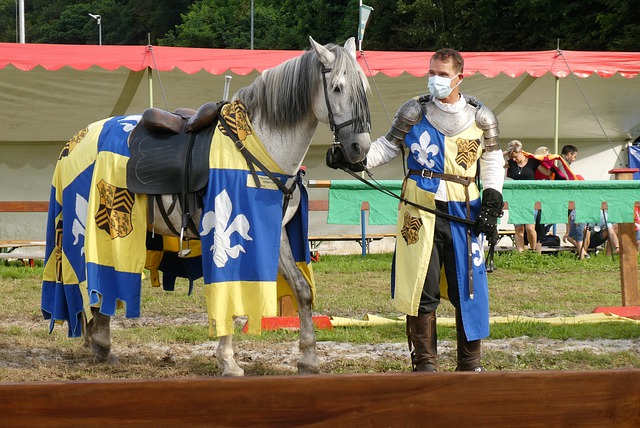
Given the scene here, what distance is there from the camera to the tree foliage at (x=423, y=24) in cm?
2408

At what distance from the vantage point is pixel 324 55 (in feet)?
14.1

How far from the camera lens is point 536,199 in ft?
21.8

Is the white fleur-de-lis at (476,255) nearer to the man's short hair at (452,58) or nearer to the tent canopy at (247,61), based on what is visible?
the man's short hair at (452,58)

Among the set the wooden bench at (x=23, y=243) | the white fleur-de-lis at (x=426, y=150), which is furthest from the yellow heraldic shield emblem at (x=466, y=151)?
the wooden bench at (x=23, y=243)

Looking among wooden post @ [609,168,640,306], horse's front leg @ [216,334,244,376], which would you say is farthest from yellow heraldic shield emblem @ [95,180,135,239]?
wooden post @ [609,168,640,306]

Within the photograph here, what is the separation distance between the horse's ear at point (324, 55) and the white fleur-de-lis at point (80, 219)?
1.74 m

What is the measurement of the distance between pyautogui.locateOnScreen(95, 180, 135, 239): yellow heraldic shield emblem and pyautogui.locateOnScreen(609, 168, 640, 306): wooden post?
4.00 meters

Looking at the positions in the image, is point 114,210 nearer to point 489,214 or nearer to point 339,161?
point 339,161

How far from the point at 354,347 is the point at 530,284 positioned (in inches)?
163

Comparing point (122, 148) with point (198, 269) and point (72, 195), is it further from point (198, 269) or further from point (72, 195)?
point (198, 269)

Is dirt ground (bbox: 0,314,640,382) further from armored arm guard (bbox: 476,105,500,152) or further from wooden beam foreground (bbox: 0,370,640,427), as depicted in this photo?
wooden beam foreground (bbox: 0,370,640,427)

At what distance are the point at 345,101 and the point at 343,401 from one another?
2.84 meters

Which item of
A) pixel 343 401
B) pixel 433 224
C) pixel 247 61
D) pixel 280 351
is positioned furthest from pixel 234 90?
pixel 343 401

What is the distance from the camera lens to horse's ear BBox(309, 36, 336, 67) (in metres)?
4.29
